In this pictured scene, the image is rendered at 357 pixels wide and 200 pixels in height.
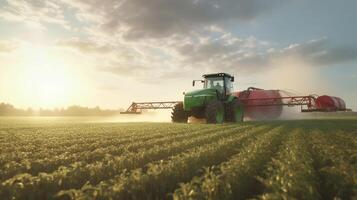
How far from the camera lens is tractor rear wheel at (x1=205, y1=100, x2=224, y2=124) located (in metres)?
22.6

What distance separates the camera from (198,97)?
79.8ft

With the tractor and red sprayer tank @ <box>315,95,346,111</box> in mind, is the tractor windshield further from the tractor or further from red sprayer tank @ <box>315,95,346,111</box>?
red sprayer tank @ <box>315,95,346,111</box>

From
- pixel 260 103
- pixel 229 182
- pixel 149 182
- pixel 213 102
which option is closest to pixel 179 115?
pixel 213 102

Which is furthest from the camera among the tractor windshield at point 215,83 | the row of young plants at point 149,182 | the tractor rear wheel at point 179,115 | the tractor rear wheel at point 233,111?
the tractor rear wheel at point 179,115

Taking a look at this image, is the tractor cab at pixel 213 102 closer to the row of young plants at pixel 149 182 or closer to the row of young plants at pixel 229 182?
the row of young plants at pixel 229 182

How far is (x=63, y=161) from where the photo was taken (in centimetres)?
897

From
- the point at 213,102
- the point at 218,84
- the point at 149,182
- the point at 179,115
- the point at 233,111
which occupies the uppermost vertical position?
the point at 218,84

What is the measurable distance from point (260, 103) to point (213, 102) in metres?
9.21

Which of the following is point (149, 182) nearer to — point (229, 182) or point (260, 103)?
point (229, 182)

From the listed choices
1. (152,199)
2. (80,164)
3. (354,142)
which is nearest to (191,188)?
(152,199)

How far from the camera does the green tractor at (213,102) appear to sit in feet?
78.8

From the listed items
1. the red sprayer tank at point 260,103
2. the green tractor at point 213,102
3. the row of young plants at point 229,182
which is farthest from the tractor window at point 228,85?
the row of young plants at point 229,182

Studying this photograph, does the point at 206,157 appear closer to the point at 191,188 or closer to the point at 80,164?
the point at 80,164

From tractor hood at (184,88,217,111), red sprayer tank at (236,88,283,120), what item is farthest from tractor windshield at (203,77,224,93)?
red sprayer tank at (236,88,283,120)
